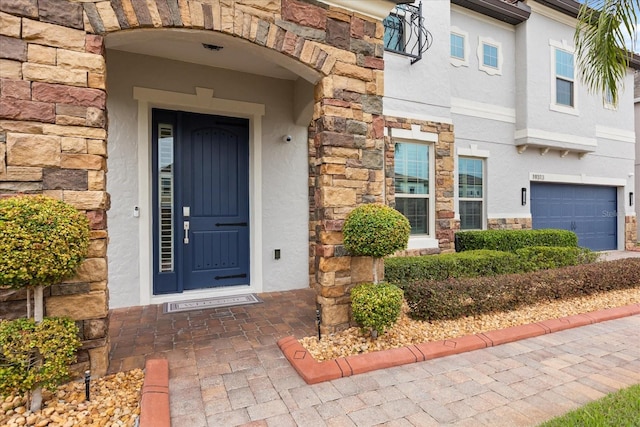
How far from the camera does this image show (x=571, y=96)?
309 inches

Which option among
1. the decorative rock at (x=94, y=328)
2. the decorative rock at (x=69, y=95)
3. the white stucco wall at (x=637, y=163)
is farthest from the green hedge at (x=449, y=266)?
the white stucco wall at (x=637, y=163)

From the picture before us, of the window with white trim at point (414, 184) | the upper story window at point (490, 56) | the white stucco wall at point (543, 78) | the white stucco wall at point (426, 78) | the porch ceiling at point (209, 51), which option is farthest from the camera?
the white stucco wall at point (543, 78)

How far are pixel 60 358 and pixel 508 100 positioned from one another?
27.5 ft

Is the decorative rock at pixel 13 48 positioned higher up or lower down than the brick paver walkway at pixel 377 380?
higher up

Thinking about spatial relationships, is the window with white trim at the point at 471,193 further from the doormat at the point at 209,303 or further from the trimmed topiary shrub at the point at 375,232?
the doormat at the point at 209,303

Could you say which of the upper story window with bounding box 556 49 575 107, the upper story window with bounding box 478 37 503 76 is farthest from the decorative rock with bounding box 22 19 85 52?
the upper story window with bounding box 556 49 575 107

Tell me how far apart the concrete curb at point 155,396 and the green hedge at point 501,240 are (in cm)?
541

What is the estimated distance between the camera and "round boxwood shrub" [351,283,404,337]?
9.16 ft

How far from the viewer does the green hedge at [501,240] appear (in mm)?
6133

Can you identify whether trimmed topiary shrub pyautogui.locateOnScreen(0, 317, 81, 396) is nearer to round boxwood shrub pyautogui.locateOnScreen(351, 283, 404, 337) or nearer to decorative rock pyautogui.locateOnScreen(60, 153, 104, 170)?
decorative rock pyautogui.locateOnScreen(60, 153, 104, 170)

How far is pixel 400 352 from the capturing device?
2.72 metres

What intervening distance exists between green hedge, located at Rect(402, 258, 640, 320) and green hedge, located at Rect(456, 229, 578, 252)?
4.99 ft

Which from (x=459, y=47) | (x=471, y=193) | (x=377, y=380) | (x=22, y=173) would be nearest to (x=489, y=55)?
(x=459, y=47)

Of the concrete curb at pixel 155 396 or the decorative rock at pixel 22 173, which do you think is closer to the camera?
the concrete curb at pixel 155 396
